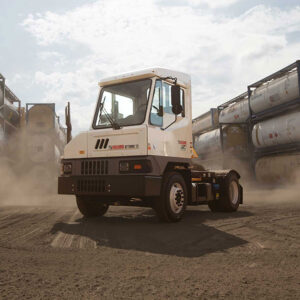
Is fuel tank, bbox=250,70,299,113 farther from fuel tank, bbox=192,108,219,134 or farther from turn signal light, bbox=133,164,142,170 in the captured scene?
turn signal light, bbox=133,164,142,170

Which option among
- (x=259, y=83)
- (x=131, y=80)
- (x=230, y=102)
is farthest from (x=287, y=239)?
(x=230, y=102)

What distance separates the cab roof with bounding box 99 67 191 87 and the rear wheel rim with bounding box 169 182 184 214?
7.52ft

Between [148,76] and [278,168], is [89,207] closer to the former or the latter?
[148,76]

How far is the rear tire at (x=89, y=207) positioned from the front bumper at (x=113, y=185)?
639mm

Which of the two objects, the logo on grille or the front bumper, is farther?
the logo on grille

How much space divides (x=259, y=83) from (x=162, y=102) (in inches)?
478

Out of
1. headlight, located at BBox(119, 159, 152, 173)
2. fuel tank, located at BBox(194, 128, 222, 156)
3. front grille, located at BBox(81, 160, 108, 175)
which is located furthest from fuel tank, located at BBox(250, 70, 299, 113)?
front grille, located at BBox(81, 160, 108, 175)

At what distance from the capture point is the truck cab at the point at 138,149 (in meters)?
6.89

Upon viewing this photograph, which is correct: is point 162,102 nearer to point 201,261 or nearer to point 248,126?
point 201,261

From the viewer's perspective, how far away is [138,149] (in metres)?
6.88

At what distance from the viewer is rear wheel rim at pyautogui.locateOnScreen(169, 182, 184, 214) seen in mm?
7296

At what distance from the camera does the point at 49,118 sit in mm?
17312

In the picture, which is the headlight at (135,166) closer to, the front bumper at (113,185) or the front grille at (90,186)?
the front bumper at (113,185)

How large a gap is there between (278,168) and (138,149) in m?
11.1
